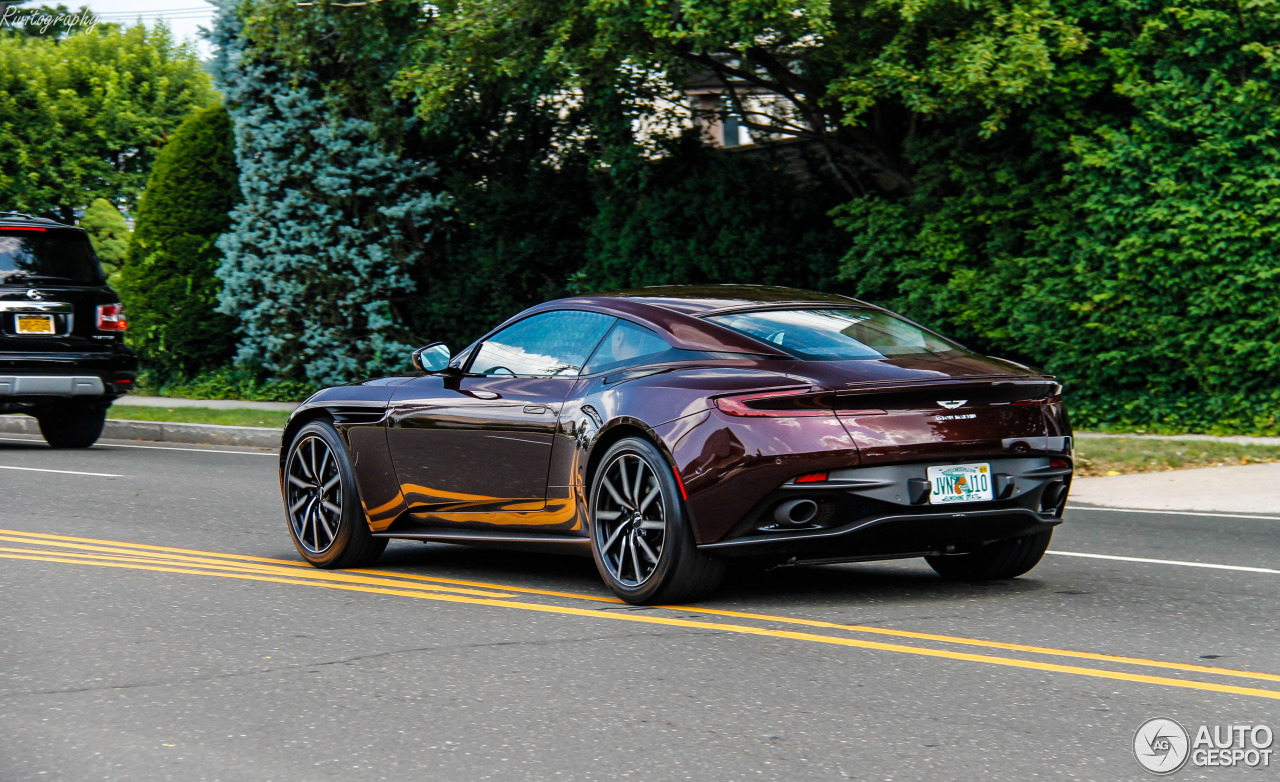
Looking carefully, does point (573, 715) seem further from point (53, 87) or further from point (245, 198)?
point (53, 87)

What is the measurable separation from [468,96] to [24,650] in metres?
13.1

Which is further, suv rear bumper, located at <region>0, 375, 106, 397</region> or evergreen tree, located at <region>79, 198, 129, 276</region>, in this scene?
evergreen tree, located at <region>79, 198, 129, 276</region>

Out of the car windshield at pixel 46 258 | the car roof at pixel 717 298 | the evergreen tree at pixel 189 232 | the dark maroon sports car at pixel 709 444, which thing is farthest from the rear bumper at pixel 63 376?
the car roof at pixel 717 298

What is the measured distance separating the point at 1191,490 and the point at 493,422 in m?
6.20

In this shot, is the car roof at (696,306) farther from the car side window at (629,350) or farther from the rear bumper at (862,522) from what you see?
the rear bumper at (862,522)

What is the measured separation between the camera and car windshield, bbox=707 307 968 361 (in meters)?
6.38

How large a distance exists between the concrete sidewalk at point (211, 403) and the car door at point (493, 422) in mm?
12549

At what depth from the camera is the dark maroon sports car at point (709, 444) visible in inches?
232

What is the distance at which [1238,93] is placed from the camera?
1383cm

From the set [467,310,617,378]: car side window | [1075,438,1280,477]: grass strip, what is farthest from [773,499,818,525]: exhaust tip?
[1075,438,1280,477]: grass strip

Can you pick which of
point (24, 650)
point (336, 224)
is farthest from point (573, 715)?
point (336, 224)

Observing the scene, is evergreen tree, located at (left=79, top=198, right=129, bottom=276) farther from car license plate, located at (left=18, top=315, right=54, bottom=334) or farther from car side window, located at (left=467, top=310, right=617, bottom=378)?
car side window, located at (left=467, top=310, right=617, bottom=378)

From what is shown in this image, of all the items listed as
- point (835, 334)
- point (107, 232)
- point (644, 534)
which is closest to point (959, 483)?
point (835, 334)

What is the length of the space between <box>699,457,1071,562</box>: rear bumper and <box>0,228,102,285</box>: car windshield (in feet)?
35.8
